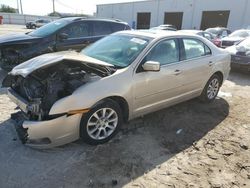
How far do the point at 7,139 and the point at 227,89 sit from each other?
5.63m

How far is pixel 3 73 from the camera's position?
7.11 metres

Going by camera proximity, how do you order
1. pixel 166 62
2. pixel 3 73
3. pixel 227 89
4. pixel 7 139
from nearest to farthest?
pixel 7 139 → pixel 166 62 → pixel 227 89 → pixel 3 73

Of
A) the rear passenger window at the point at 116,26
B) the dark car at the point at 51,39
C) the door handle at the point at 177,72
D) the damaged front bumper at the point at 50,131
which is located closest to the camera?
the damaged front bumper at the point at 50,131

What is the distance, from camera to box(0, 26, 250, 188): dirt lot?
2.85 metres

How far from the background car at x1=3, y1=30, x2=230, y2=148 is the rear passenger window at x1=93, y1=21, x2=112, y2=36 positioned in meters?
2.99

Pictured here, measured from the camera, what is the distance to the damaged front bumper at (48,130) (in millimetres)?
2944

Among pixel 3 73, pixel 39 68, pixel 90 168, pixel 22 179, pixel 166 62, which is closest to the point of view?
pixel 22 179

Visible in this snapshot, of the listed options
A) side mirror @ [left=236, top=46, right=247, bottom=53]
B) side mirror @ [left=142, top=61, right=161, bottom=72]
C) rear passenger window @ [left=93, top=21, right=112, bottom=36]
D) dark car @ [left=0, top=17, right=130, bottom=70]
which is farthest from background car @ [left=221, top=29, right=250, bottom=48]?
side mirror @ [left=142, top=61, right=161, bottom=72]

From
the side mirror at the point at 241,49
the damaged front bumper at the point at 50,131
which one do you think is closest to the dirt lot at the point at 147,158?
the damaged front bumper at the point at 50,131

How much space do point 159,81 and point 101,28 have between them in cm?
423

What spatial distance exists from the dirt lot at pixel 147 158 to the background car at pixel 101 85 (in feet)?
0.83

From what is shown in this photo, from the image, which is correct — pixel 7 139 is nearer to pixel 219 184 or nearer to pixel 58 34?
pixel 219 184

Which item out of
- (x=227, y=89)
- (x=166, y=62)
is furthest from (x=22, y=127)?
(x=227, y=89)

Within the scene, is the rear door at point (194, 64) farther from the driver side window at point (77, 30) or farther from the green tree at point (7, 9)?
the green tree at point (7, 9)
